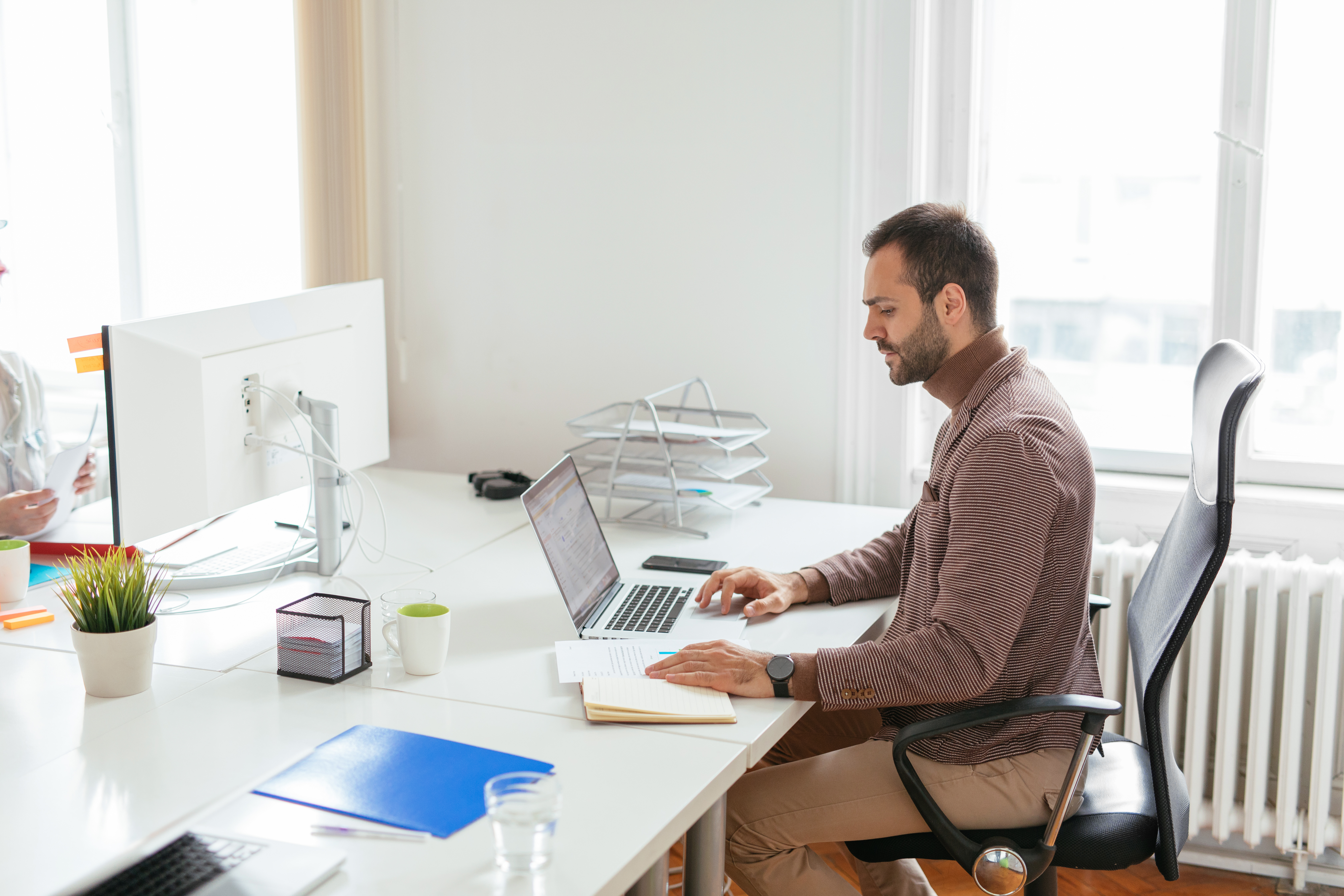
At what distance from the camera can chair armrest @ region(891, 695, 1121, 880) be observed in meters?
1.46

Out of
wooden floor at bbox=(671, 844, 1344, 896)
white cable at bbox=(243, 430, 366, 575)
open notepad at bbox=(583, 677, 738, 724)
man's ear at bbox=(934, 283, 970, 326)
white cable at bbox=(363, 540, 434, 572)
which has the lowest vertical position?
wooden floor at bbox=(671, 844, 1344, 896)

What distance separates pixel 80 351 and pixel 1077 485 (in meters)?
1.46

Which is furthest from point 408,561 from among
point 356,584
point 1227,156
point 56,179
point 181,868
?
point 56,179

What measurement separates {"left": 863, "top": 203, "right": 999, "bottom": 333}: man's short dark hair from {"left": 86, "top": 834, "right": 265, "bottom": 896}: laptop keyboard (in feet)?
3.77

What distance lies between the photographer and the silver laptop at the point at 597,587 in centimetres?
170

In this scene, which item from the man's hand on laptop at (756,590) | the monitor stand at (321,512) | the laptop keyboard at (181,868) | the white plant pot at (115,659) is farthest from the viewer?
the monitor stand at (321,512)

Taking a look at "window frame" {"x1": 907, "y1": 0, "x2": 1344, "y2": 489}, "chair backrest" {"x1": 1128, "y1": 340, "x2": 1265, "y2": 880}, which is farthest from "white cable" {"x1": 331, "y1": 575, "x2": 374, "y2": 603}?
"window frame" {"x1": 907, "y1": 0, "x2": 1344, "y2": 489}

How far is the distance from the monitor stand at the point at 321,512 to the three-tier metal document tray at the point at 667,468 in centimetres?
49

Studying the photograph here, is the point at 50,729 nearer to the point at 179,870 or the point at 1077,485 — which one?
the point at 179,870

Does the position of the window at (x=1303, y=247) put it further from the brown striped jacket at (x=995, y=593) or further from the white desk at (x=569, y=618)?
the brown striped jacket at (x=995, y=593)

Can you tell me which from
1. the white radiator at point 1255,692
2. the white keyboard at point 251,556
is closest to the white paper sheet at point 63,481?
the white keyboard at point 251,556

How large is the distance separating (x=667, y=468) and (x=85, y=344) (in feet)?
3.42

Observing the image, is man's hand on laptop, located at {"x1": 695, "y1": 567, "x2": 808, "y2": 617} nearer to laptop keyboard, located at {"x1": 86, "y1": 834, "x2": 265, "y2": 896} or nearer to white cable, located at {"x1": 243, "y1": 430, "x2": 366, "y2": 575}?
white cable, located at {"x1": 243, "y1": 430, "x2": 366, "y2": 575}

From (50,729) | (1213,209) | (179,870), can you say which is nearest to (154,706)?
(50,729)
